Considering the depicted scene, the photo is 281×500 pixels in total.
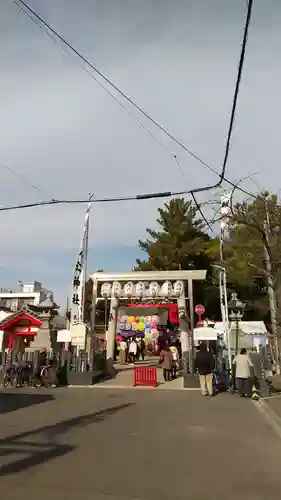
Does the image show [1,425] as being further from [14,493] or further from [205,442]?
[14,493]

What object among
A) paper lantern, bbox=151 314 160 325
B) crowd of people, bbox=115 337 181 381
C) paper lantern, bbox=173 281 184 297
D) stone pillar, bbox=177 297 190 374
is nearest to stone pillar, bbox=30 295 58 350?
crowd of people, bbox=115 337 181 381

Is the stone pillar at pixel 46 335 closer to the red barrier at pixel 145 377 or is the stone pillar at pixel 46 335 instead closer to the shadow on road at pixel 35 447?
the red barrier at pixel 145 377

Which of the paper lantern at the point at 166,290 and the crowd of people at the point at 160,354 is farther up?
the paper lantern at the point at 166,290

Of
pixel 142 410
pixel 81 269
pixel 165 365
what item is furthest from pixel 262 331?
pixel 142 410

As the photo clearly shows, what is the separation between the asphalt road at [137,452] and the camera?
542 cm

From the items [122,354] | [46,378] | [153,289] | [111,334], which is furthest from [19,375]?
[122,354]

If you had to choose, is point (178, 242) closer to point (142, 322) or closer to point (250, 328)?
point (142, 322)

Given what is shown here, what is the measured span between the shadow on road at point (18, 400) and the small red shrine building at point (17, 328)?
13968 mm

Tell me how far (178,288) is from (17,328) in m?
11.8

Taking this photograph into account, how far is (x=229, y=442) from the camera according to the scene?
836cm

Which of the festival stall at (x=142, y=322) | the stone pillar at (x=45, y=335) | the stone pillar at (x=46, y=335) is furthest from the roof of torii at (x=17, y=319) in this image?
the festival stall at (x=142, y=322)

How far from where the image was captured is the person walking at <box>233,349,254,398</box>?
15.4 m

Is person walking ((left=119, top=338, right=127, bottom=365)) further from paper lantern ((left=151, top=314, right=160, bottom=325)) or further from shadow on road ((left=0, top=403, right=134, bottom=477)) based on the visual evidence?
shadow on road ((left=0, top=403, right=134, bottom=477))

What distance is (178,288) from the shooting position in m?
26.3
